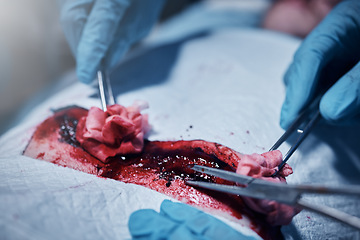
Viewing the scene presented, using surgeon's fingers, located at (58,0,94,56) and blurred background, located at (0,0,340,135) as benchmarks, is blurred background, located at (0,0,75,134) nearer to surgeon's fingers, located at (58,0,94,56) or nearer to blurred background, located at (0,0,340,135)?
blurred background, located at (0,0,340,135)

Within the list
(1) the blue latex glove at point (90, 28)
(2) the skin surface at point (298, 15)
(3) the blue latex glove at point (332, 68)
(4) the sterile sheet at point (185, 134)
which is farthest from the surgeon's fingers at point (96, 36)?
(2) the skin surface at point (298, 15)

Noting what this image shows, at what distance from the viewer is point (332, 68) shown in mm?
997

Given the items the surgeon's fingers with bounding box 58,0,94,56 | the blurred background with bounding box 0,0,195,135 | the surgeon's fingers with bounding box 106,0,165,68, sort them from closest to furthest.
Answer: the surgeon's fingers with bounding box 58,0,94,56, the surgeon's fingers with bounding box 106,0,165,68, the blurred background with bounding box 0,0,195,135

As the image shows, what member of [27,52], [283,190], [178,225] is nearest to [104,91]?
[178,225]

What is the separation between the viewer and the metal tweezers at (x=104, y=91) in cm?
91

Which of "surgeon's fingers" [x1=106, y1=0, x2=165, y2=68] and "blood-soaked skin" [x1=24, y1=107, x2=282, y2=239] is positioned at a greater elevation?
"surgeon's fingers" [x1=106, y1=0, x2=165, y2=68]

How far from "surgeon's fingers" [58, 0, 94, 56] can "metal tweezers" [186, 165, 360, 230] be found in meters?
→ 0.81

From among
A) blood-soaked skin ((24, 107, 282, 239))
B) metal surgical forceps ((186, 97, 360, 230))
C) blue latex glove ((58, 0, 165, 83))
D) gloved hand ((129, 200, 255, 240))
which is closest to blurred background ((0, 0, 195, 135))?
blue latex glove ((58, 0, 165, 83))

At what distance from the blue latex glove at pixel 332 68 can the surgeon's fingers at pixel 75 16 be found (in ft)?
2.79

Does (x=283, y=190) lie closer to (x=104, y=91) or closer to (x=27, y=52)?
(x=104, y=91)

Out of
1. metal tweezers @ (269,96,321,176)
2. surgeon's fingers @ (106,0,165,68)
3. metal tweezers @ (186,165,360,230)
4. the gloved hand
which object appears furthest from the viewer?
surgeon's fingers @ (106,0,165,68)

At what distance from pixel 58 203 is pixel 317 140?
856 millimetres

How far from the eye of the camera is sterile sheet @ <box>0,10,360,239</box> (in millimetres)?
582

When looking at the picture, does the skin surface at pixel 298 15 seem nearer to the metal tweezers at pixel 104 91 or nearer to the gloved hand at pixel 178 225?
the metal tweezers at pixel 104 91
